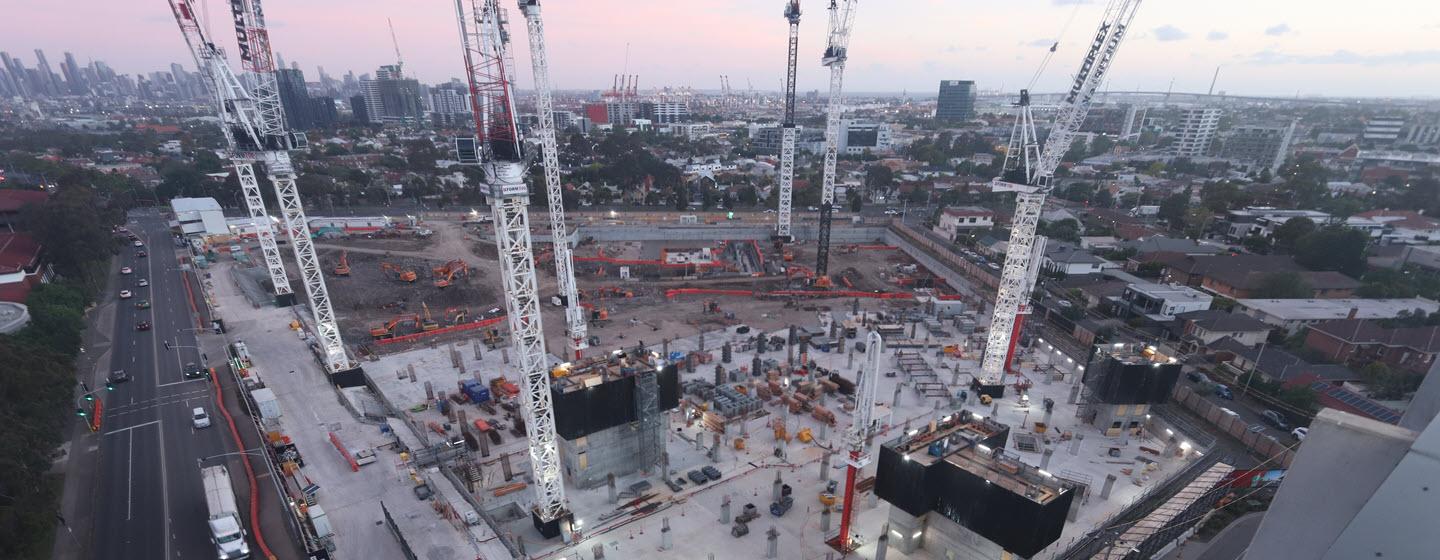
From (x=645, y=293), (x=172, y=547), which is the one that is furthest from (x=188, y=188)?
(x=172, y=547)

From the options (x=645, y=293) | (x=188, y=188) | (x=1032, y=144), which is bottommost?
(x=645, y=293)

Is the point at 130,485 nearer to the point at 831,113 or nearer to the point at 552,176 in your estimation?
the point at 552,176

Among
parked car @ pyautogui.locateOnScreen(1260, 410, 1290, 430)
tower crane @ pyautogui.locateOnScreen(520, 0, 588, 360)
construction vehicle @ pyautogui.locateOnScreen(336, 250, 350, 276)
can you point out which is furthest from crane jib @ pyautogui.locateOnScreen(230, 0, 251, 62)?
parked car @ pyautogui.locateOnScreen(1260, 410, 1290, 430)

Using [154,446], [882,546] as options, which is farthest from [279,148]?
[882,546]

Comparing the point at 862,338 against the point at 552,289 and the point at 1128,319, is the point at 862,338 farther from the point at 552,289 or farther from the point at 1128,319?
the point at 552,289

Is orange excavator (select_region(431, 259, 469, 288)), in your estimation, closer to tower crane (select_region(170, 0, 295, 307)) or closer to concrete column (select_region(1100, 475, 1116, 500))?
tower crane (select_region(170, 0, 295, 307))

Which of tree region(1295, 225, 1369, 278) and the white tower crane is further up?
the white tower crane

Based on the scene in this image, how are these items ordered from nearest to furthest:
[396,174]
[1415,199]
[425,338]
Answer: [425,338] < [1415,199] < [396,174]

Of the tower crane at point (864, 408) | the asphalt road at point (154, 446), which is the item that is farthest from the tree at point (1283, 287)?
the asphalt road at point (154, 446)
